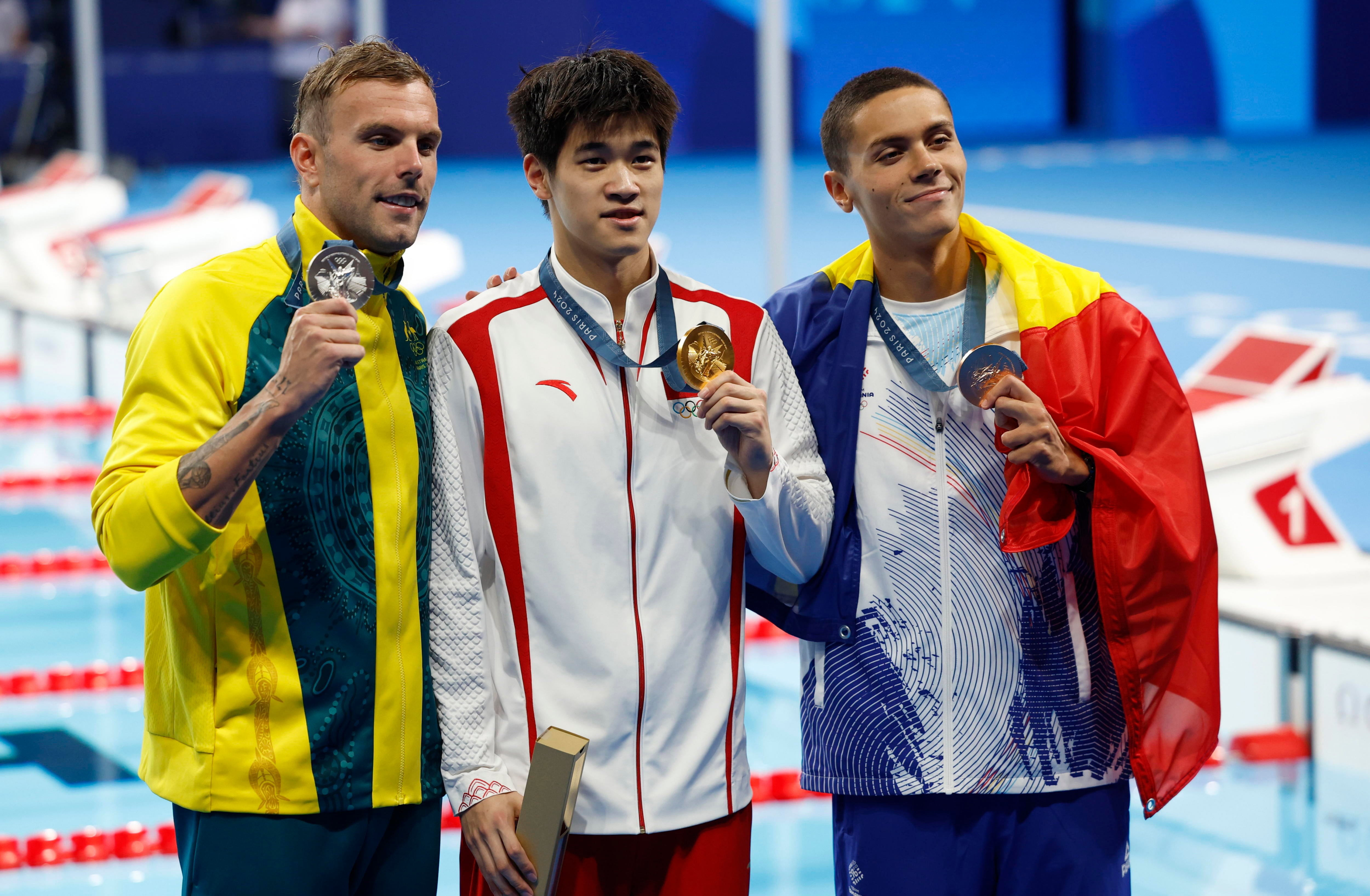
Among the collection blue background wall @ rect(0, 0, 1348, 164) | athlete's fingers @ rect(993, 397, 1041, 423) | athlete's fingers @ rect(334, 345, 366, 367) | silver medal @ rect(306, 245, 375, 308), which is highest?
blue background wall @ rect(0, 0, 1348, 164)

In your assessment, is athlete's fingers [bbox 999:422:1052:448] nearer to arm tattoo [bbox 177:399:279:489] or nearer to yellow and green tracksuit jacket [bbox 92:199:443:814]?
yellow and green tracksuit jacket [bbox 92:199:443:814]

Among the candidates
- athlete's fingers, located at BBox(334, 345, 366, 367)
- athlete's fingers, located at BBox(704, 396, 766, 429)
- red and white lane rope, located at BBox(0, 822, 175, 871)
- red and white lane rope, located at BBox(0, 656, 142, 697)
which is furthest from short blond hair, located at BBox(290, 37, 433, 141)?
red and white lane rope, located at BBox(0, 656, 142, 697)

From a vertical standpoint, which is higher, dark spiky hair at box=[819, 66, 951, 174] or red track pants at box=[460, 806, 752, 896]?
dark spiky hair at box=[819, 66, 951, 174]

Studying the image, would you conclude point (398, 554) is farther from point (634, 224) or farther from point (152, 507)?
point (634, 224)

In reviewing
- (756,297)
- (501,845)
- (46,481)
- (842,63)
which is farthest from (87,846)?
(842,63)

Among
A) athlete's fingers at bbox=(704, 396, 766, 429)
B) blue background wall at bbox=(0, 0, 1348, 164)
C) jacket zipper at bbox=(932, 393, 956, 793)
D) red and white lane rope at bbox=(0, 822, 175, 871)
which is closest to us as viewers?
athlete's fingers at bbox=(704, 396, 766, 429)

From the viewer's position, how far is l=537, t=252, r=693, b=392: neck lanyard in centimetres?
234

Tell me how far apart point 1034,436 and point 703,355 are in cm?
51

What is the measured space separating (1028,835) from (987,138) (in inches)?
1040

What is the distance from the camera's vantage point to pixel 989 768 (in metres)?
2.46

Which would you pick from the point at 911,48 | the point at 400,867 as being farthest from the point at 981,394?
the point at 911,48

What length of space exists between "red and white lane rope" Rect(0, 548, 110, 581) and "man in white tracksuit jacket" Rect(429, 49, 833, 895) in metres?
5.21

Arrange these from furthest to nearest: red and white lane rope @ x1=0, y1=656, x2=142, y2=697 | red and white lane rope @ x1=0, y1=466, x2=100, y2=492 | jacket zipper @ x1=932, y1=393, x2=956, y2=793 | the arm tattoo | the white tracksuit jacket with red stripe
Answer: red and white lane rope @ x1=0, y1=466, x2=100, y2=492, red and white lane rope @ x1=0, y1=656, x2=142, y2=697, jacket zipper @ x1=932, y1=393, x2=956, y2=793, the white tracksuit jacket with red stripe, the arm tattoo

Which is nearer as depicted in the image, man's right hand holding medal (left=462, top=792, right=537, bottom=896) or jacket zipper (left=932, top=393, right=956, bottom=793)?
man's right hand holding medal (left=462, top=792, right=537, bottom=896)
